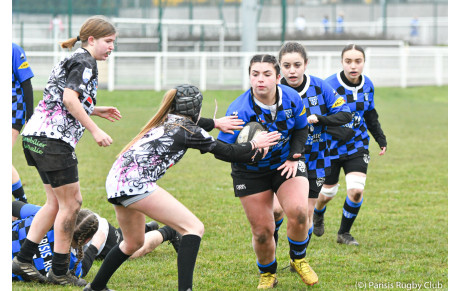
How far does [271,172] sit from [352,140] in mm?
1894

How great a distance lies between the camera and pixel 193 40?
2523 cm

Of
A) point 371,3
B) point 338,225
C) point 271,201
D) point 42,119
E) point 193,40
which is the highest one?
point 371,3

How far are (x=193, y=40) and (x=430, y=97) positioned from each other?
8540 mm

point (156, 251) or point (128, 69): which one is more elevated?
point (128, 69)

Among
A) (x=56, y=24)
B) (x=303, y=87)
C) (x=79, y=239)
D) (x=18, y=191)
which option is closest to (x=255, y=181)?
(x=303, y=87)

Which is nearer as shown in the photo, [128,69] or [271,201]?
[271,201]

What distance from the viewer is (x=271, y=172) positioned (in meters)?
5.12

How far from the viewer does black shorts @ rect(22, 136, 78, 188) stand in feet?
15.6

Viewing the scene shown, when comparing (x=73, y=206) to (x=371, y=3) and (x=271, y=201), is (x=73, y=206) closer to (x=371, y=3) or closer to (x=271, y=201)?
(x=271, y=201)

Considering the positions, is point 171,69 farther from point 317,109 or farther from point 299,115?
point 299,115

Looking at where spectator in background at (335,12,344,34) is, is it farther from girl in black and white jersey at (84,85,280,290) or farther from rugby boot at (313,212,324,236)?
girl in black and white jersey at (84,85,280,290)

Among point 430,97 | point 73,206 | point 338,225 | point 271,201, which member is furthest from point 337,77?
point 430,97

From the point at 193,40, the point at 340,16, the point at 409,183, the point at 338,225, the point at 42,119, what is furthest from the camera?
the point at 340,16

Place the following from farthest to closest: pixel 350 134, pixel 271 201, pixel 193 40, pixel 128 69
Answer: pixel 193 40 < pixel 128 69 < pixel 350 134 < pixel 271 201
